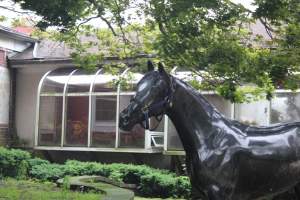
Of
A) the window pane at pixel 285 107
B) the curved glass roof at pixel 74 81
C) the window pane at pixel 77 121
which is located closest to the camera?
the window pane at pixel 285 107

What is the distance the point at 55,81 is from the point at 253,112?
7.36 meters

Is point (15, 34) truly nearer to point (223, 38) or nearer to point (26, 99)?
point (26, 99)

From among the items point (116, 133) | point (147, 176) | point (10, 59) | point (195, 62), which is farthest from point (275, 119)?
point (10, 59)

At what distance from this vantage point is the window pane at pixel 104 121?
18156 millimetres

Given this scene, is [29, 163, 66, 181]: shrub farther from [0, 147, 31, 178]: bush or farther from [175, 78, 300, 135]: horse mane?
[175, 78, 300, 135]: horse mane

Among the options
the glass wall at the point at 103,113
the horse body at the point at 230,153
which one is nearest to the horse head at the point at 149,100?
the horse body at the point at 230,153

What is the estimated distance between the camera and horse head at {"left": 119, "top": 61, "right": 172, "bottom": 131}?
4.49 m

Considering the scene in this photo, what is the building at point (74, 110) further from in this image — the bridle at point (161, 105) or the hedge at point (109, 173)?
the bridle at point (161, 105)

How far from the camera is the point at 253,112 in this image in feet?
52.3

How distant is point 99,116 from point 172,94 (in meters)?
14.1

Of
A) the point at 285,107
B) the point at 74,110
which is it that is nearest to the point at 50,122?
the point at 74,110

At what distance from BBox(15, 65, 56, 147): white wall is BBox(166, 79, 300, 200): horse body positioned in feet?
56.0

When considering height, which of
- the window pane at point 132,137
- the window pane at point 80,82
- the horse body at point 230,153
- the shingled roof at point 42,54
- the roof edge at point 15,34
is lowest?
the window pane at point 132,137

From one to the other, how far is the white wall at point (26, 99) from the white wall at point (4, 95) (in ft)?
1.43
